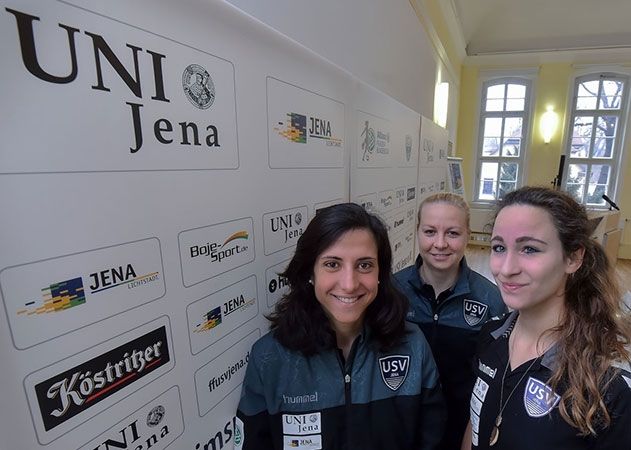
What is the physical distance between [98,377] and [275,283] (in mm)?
684

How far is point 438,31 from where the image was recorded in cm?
492

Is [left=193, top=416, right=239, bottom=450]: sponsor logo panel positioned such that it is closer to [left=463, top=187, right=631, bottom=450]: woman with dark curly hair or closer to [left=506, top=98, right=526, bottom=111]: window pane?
[left=463, top=187, right=631, bottom=450]: woman with dark curly hair

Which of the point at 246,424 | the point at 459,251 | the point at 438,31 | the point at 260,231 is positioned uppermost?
the point at 438,31

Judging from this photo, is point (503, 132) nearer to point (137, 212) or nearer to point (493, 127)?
point (493, 127)

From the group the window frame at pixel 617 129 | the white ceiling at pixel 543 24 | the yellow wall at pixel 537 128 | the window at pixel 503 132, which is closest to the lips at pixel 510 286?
the white ceiling at pixel 543 24

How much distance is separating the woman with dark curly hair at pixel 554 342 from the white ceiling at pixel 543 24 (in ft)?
20.0

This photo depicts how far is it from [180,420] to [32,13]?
924 mm

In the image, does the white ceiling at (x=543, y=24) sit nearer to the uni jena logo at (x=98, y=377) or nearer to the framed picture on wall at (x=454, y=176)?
the framed picture on wall at (x=454, y=176)

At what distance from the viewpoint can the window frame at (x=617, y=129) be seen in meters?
6.98

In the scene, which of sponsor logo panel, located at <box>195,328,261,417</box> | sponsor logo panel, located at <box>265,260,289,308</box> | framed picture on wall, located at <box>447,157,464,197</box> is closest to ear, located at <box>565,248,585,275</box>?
sponsor logo panel, located at <box>265,260,289,308</box>

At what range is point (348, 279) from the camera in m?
1.04

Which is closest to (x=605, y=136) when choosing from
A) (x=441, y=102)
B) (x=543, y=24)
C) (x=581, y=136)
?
(x=581, y=136)

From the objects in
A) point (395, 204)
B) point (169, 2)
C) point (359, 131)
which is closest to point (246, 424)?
point (169, 2)

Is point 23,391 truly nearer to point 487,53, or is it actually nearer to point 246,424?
point 246,424
